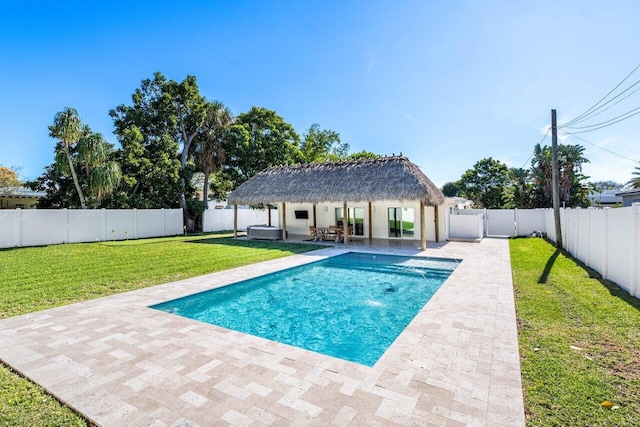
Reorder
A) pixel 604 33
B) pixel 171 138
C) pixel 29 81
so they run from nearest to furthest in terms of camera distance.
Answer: pixel 604 33 < pixel 29 81 < pixel 171 138

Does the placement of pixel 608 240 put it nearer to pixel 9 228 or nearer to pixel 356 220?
pixel 356 220

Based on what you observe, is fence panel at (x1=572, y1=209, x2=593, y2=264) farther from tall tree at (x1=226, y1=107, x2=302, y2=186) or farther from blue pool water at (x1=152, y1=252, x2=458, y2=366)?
tall tree at (x1=226, y1=107, x2=302, y2=186)

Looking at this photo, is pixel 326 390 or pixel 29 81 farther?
pixel 29 81

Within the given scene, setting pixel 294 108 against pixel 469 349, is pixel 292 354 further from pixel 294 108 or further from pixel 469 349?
pixel 294 108

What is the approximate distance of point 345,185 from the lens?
1550cm

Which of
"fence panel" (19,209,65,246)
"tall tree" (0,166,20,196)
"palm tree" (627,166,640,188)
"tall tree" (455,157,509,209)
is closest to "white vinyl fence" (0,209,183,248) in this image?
"fence panel" (19,209,65,246)

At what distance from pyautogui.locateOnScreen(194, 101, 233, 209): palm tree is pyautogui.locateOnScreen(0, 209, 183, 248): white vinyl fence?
489cm

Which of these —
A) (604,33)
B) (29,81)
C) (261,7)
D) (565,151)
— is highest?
(261,7)

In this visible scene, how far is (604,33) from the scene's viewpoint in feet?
33.7

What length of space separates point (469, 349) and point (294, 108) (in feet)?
85.8

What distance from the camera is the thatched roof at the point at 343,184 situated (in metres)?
13.8

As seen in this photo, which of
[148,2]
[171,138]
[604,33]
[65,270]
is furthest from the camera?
[171,138]

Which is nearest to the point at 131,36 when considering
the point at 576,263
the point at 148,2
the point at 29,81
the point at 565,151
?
the point at 148,2

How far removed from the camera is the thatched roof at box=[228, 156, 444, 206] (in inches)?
542
